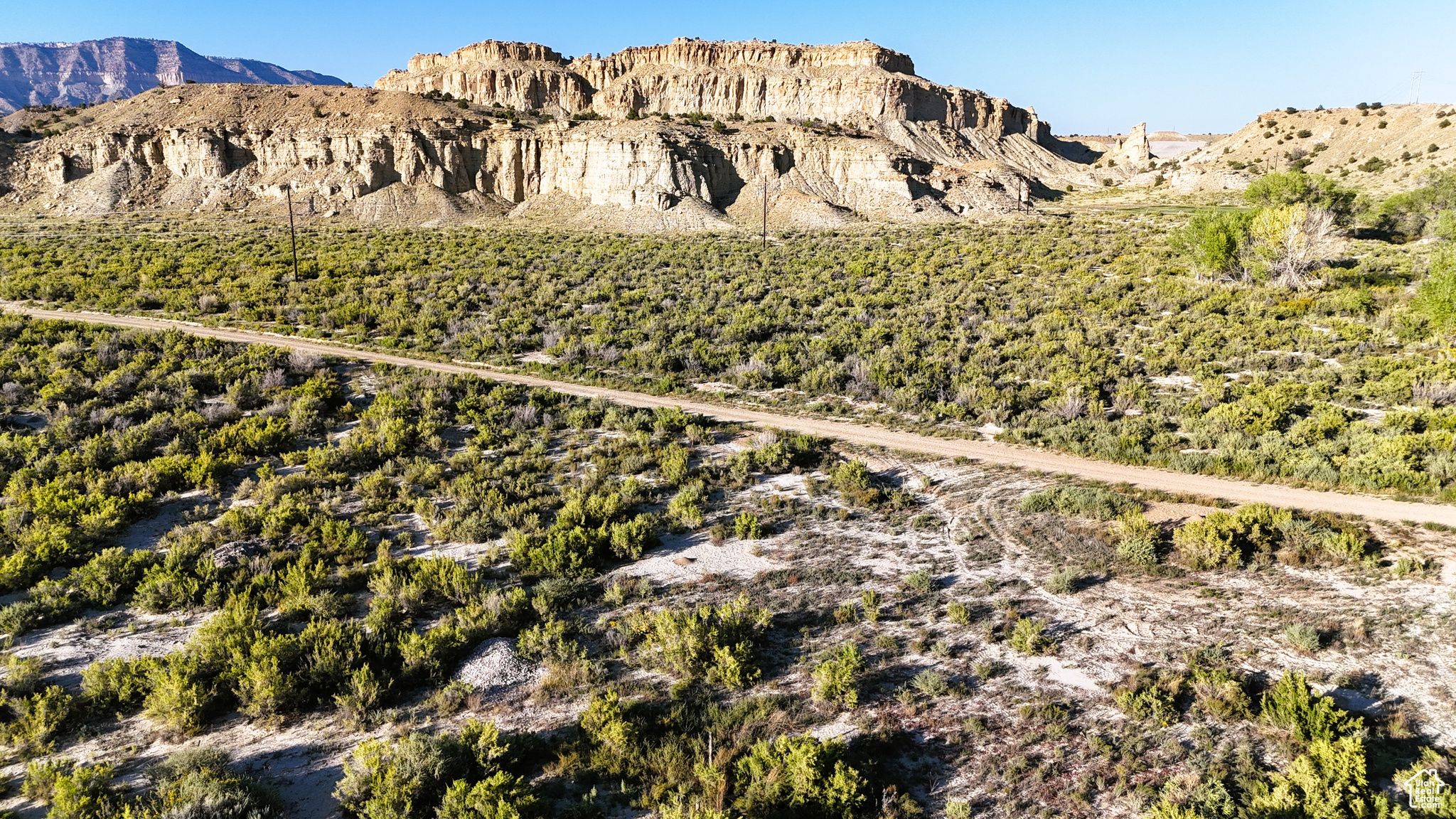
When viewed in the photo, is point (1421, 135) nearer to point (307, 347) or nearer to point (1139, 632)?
point (1139, 632)

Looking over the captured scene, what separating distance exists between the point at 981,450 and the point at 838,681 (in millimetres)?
9030

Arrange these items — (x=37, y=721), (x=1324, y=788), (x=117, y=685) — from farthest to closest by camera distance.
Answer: (x=117, y=685)
(x=37, y=721)
(x=1324, y=788)

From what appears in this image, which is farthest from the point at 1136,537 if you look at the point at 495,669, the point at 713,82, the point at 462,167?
the point at 713,82

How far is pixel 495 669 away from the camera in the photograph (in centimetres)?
804

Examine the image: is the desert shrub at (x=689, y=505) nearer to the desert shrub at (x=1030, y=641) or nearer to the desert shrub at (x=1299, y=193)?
the desert shrub at (x=1030, y=641)

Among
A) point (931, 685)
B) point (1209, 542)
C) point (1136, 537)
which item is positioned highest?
point (1209, 542)

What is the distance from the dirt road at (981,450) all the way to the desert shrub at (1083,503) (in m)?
1.29

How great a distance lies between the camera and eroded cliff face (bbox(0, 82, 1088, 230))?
212 ft

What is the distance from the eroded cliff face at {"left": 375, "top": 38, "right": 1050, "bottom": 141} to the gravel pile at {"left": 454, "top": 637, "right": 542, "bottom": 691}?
319 feet

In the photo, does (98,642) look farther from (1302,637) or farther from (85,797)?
(1302,637)

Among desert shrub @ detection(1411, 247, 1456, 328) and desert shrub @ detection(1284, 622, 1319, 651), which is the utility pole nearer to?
desert shrub @ detection(1284, 622, 1319, 651)

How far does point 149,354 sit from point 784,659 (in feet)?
75.2

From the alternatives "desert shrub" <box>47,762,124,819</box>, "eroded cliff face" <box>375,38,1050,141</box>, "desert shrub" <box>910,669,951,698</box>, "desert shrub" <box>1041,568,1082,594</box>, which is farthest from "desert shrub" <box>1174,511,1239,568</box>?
"eroded cliff face" <box>375,38,1050,141</box>

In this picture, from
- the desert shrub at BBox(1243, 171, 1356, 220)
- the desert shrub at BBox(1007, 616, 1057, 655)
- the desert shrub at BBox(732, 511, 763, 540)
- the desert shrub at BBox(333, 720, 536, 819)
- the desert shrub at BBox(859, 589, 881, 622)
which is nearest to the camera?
the desert shrub at BBox(333, 720, 536, 819)
